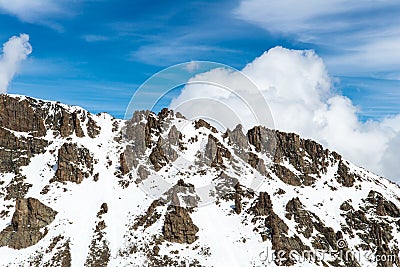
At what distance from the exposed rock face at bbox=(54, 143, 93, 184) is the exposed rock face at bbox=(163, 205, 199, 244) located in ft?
152

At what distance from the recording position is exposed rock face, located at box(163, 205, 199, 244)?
14638 centimetres

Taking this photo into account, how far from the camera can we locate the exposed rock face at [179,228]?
146 meters

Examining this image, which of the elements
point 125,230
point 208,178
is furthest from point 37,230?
point 208,178

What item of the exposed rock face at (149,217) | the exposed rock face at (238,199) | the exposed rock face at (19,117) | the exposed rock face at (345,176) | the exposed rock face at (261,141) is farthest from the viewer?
the exposed rock face at (261,141)

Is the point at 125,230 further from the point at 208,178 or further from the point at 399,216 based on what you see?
the point at 399,216

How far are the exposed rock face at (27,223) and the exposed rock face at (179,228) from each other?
44.7 meters

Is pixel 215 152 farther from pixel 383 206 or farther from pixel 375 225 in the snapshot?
pixel 383 206

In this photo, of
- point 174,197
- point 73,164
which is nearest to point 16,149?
point 73,164

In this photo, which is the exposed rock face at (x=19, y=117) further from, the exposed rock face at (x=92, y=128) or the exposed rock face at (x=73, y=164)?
the exposed rock face at (x=92, y=128)

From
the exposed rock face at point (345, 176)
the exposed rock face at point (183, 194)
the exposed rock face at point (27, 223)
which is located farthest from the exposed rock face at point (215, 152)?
the exposed rock face at point (27, 223)

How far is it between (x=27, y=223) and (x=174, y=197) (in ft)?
183

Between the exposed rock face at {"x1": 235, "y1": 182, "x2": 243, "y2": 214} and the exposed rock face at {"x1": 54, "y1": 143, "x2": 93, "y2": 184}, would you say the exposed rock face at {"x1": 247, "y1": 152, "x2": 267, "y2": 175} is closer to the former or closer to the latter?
Result: the exposed rock face at {"x1": 235, "y1": 182, "x2": 243, "y2": 214}

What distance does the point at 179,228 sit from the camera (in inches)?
5822

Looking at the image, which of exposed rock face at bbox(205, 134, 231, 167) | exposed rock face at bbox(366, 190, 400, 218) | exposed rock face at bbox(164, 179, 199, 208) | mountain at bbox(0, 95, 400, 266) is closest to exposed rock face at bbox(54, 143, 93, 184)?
mountain at bbox(0, 95, 400, 266)
